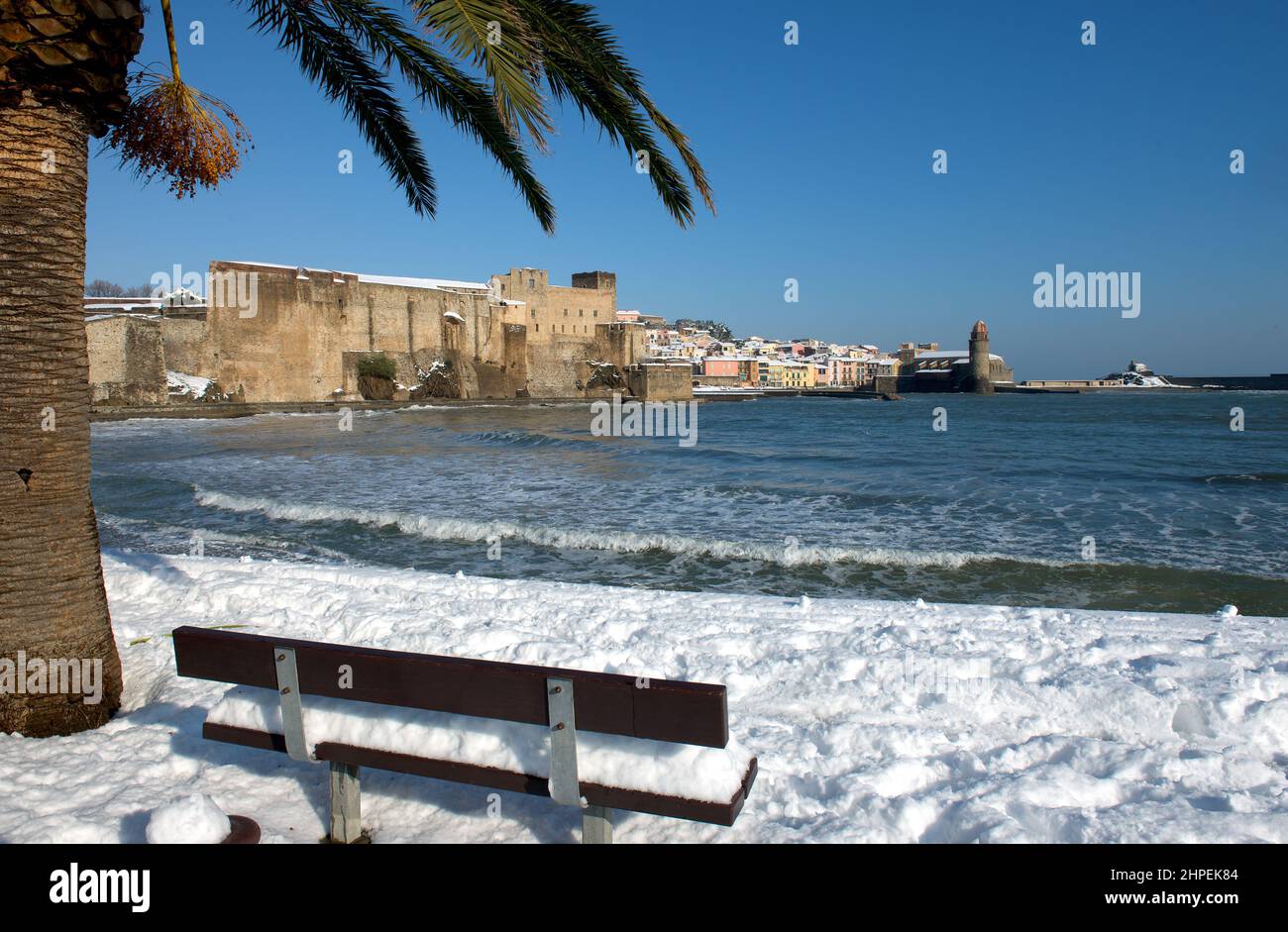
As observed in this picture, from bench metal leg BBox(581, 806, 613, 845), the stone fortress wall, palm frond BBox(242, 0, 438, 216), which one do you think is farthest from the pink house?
bench metal leg BBox(581, 806, 613, 845)

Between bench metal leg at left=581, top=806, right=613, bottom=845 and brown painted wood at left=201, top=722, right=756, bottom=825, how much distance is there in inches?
2.9

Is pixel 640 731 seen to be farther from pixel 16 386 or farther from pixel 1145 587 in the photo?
pixel 1145 587

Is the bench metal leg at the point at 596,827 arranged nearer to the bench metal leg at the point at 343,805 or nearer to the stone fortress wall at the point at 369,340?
the bench metal leg at the point at 343,805

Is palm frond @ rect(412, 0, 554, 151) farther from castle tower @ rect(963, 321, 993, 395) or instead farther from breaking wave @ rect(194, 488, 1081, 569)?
castle tower @ rect(963, 321, 993, 395)

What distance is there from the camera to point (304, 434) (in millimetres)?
24078

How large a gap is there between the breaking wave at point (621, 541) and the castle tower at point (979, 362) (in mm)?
88337

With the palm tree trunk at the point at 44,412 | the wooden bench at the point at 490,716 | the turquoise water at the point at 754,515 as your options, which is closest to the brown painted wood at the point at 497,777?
the wooden bench at the point at 490,716

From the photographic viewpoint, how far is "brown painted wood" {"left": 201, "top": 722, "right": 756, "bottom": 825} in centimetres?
183

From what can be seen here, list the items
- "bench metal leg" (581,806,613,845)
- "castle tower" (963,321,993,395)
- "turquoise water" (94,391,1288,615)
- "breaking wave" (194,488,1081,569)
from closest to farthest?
"bench metal leg" (581,806,613,845)
"turquoise water" (94,391,1288,615)
"breaking wave" (194,488,1081,569)
"castle tower" (963,321,993,395)

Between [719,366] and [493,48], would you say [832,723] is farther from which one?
[719,366]

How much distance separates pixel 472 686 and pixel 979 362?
3788 inches

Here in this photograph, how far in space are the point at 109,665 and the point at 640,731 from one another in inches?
95.7

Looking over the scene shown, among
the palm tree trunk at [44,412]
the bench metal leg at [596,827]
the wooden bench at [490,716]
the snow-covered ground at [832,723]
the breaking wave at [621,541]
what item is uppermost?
the palm tree trunk at [44,412]

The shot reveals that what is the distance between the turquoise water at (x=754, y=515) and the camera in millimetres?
6922
